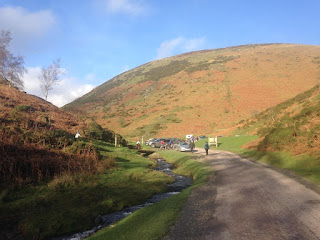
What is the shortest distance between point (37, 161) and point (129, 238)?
30.0 ft

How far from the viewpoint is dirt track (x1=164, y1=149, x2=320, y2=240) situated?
4.71m

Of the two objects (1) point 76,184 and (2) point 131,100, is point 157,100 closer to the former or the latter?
(2) point 131,100

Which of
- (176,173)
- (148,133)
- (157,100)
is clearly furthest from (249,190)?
(157,100)

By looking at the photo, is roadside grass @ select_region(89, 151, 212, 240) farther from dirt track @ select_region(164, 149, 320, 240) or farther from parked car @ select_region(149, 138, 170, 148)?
parked car @ select_region(149, 138, 170, 148)

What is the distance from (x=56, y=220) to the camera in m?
7.82

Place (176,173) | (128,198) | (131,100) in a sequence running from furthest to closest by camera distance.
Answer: (131,100) < (176,173) < (128,198)

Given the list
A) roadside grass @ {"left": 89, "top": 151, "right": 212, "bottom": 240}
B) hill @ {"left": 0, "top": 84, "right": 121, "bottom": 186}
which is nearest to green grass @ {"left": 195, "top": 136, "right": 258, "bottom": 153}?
hill @ {"left": 0, "top": 84, "right": 121, "bottom": 186}

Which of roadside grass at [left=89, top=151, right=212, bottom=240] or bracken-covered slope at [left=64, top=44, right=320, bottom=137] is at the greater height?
bracken-covered slope at [left=64, top=44, right=320, bottom=137]

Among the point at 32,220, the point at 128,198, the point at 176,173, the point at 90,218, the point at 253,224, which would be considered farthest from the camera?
the point at 176,173

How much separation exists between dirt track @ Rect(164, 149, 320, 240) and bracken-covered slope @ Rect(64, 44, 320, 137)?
4281 centimetres

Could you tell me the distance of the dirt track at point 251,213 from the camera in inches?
186

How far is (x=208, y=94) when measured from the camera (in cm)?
7562

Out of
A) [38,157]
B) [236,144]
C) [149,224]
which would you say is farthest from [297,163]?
[236,144]

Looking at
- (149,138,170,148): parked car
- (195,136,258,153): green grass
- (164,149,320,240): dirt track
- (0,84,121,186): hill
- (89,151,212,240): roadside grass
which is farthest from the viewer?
(149,138,170,148): parked car
